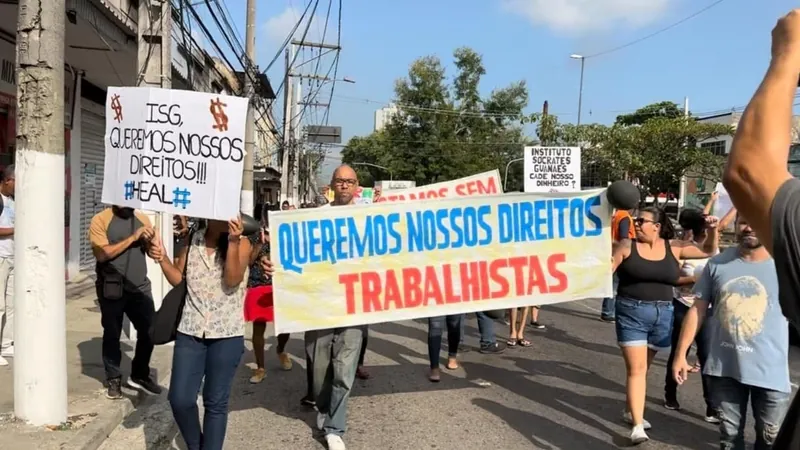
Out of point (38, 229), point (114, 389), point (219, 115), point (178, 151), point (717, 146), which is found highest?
point (717, 146)

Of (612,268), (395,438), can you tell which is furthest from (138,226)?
(612,268)

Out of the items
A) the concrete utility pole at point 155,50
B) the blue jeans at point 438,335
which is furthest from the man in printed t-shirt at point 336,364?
the concrete utility pole at point 155,50

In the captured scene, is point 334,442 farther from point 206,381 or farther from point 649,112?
point 649,112

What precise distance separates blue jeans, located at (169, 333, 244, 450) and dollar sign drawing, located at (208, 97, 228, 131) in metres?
1.31

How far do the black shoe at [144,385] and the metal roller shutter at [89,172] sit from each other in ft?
27.6

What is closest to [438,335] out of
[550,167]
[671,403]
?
[671,403]

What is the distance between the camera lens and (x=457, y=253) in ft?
17.8

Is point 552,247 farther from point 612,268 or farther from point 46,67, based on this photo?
point 46,67

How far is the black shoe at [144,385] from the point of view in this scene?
583cm

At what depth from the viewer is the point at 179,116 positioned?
419 centimetres

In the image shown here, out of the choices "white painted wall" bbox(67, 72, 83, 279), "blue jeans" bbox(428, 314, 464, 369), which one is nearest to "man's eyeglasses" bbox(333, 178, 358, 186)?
"blue jeans" bbox(428, 314, 464, 369)

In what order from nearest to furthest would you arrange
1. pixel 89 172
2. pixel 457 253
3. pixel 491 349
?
pixel 457 253 < pixel 491 349 < pixel 89 172

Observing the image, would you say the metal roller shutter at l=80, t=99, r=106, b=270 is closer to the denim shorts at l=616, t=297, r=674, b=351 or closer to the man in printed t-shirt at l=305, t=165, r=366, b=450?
the man in printed t-shirt at l=305, t=165, r=366, b=450

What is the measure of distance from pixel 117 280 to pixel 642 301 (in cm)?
420
